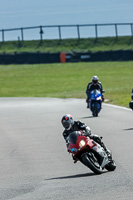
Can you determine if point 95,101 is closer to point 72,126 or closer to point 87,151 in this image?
point 72,126

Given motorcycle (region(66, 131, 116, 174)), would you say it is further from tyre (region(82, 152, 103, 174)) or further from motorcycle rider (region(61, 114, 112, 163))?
motorcycle rider (region(61, 114, 112, 163))

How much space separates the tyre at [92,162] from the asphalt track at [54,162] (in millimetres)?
105

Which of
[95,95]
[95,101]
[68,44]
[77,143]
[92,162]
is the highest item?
[77,143]

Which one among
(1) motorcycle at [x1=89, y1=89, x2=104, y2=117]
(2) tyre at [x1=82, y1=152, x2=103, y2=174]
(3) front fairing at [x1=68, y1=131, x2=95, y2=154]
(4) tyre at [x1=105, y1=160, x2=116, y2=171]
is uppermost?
(3) front fairing at [x1=68, y1=131, x2=95, y2=154]

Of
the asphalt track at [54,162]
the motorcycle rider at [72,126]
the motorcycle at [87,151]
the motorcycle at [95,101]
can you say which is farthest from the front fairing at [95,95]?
the motorcycle at [87,151]

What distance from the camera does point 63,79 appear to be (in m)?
51.5

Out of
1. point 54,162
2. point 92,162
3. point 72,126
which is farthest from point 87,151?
point 54,162

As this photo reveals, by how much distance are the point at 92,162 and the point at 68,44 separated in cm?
6217

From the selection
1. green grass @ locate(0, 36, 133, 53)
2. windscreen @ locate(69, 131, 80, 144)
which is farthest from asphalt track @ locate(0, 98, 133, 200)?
green grass @ locate(0, 36, 133, 53)

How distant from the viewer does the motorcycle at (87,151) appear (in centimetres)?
1020

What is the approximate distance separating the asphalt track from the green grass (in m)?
45.7

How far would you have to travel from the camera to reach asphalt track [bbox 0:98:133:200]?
893 centimetres

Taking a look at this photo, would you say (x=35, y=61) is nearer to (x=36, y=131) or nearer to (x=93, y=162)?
(x=36, y=131)

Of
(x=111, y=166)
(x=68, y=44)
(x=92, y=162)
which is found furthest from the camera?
(x=68, y=44)
